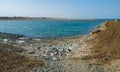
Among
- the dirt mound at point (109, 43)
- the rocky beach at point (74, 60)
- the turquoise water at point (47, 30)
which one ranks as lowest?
the turquoise water at point (47, 30)

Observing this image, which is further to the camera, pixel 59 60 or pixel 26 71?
pixel 59 60

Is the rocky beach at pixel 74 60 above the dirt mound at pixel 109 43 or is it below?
below

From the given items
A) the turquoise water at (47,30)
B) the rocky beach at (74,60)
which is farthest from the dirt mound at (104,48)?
the turquoise water at (47,30)

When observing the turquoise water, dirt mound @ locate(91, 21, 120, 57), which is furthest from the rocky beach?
the turquoise water

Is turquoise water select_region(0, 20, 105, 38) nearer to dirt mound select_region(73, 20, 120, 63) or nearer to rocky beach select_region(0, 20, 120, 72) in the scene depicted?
dirt mound select_region(73, 20, 120, 63)

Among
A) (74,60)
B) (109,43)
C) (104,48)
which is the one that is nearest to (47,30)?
(109,43)

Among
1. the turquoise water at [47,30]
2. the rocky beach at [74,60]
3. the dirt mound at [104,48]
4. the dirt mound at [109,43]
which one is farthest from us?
the turquoise water at [47,30]

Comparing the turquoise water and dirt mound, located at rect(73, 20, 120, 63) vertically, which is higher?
dirt mound, located at rect(73, 20, 120, 63)

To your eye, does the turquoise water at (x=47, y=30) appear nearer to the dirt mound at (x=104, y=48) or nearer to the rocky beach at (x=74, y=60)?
the dirt mound at (x=104, y=48)

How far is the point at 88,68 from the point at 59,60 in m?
2.96

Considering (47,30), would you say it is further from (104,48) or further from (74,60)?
(74,60)

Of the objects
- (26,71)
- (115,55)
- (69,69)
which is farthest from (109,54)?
(26,71)

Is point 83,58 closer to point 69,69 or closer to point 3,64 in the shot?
point 69,69

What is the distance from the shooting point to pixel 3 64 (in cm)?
1560
